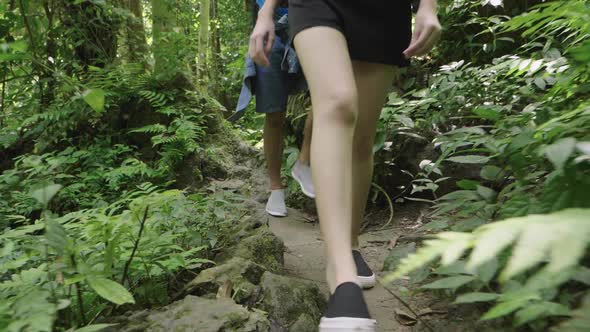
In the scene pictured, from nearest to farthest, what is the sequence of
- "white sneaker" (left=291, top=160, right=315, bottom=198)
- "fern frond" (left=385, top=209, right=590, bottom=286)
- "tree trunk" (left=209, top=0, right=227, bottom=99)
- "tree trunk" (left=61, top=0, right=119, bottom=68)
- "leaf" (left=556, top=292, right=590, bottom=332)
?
"fern frond" (left=385, top=209, right=590, bottom=286)
"leaf" (left=556, top=292, right=590, bottom=332)
"white sneaker" (left=291, top=160, right=315, bottom=198)
"tree trunk" (left=61, top=0, right=119, bottom=68)
"tree trunk" (left=209, top=0, right=227, bottom=99)

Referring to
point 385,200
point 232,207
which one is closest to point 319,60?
point 232,207

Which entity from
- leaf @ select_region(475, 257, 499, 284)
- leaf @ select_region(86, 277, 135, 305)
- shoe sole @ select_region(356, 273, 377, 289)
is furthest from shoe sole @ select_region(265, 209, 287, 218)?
leaf @ select_region(475, 257, 499, 284)

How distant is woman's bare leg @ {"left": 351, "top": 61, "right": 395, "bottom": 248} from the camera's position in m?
2.04

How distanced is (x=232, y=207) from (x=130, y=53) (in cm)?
375

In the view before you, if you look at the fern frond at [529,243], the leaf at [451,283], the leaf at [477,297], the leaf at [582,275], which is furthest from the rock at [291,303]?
the fern frond at [529,243]

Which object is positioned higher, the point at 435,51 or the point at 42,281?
the point at 435,51

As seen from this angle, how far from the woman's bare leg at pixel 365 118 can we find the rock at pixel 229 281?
0.61 metres

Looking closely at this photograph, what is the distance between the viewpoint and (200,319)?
147cm

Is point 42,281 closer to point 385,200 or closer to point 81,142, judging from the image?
point 385,200

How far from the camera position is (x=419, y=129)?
11.7ft

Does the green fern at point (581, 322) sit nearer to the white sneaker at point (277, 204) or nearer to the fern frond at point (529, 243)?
the fern frond at point (529, 243)

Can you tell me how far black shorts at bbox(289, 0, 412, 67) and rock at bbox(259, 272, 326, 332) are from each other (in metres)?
1.03

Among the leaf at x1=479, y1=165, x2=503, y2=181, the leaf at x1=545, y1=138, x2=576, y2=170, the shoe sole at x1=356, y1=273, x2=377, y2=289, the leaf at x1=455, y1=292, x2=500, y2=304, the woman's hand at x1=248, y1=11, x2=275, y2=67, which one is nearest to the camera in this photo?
the leaf at x1=545, y1=138, x2=576, y2=170

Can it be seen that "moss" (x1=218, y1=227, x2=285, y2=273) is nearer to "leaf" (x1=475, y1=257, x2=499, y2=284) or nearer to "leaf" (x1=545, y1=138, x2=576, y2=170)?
"leaf" (x1=475, y1=257, x2=499, y2=284)
